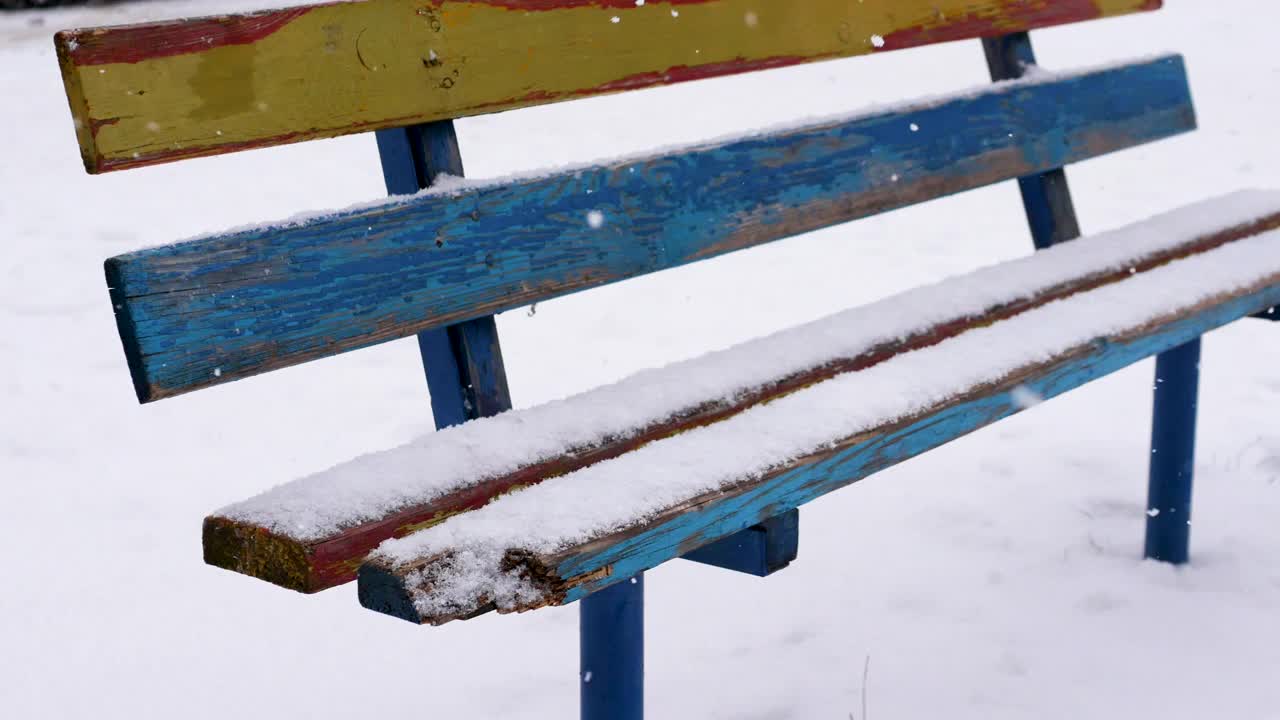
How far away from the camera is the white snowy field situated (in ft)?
8.71

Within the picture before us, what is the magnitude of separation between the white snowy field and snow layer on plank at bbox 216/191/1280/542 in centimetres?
70

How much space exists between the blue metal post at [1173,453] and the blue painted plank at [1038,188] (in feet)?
1.12

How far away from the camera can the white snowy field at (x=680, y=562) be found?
2654 millimetres

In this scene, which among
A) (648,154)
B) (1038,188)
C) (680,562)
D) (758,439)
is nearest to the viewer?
(758,439)

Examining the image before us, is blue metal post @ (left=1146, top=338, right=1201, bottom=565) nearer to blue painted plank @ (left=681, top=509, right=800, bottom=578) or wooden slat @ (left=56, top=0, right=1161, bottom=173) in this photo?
wooden slat @ (left=56, top=0, right=1161, bottom=173)

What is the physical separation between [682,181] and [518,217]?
1.11 ft

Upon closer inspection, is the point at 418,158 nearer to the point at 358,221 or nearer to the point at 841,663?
the point at 358,221

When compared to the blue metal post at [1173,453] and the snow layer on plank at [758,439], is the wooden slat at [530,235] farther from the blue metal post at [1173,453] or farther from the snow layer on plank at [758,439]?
the blue metal post at [1173,453]

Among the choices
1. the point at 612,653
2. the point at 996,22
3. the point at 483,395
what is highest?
the point at 996,22

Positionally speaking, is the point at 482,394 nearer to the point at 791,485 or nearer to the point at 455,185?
the point at 455,185

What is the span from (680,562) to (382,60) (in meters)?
1.65

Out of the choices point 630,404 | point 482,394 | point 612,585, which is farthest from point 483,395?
point 612,585

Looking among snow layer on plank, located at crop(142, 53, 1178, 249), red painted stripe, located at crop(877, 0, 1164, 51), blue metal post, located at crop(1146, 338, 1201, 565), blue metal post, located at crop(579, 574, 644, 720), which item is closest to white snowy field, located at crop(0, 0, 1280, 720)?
blue metal post, located at crop(1146, 338, 1201, 565)

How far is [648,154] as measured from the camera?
218cm
